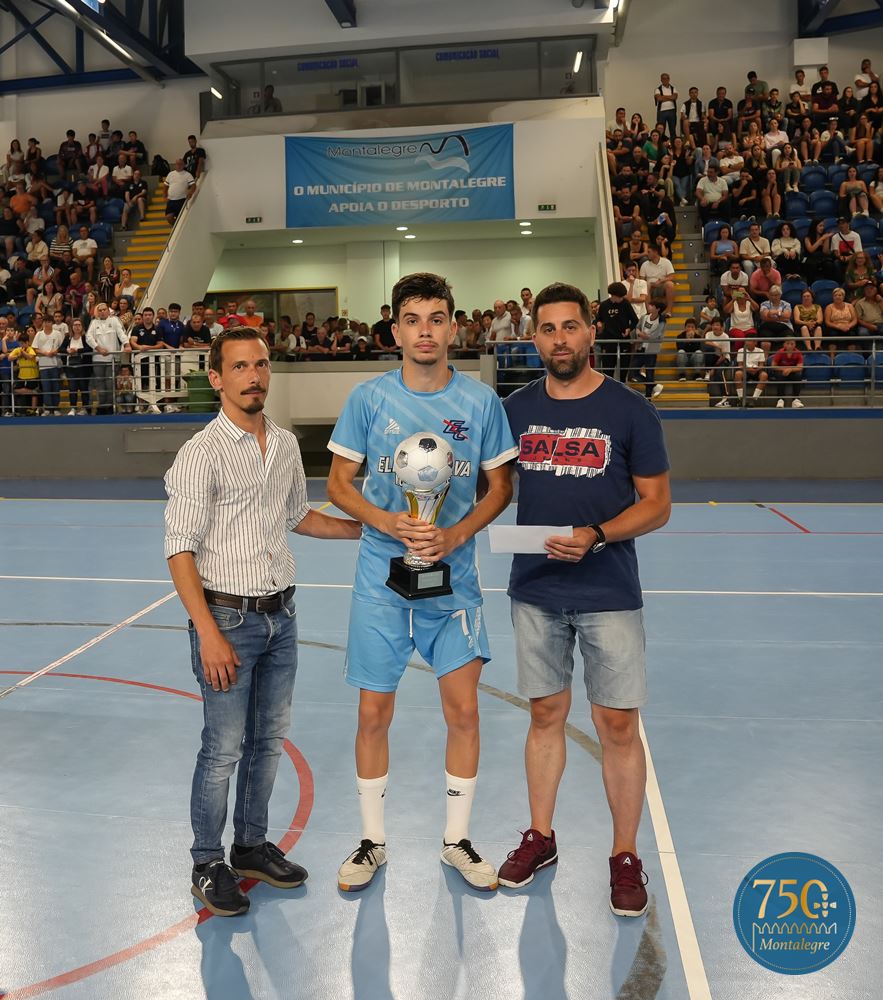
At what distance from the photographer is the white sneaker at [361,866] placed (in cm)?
332

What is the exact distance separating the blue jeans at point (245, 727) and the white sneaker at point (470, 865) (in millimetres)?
685

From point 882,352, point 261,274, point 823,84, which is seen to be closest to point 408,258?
point 261,274

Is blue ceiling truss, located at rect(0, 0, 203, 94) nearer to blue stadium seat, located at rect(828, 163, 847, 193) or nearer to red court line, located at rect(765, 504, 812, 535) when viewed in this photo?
blue stadium seat, located at rect(828, 163, 847, 193)

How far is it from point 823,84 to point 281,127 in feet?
39.9

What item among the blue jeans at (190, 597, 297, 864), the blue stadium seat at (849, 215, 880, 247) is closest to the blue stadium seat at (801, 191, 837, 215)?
the blue stadium seat at (849, 215, 880, 247)

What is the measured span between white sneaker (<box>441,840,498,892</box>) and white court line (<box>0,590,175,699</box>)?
3.18 metres

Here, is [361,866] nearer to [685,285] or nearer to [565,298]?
[565,298]

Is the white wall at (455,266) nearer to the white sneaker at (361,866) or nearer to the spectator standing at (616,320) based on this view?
the spectator standing at (616,320)

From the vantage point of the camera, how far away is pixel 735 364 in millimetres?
15922

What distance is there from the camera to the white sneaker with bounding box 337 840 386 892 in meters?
3.32

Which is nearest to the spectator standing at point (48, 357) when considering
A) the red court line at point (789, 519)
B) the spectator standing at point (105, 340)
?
the spectator standing at point (105, 340)

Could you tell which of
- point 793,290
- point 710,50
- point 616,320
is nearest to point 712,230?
point 793,290

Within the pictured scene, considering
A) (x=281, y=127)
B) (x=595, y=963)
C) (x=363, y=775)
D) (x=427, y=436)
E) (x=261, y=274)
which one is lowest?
(x=595, y=963)

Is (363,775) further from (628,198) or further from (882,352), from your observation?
(628,198)
